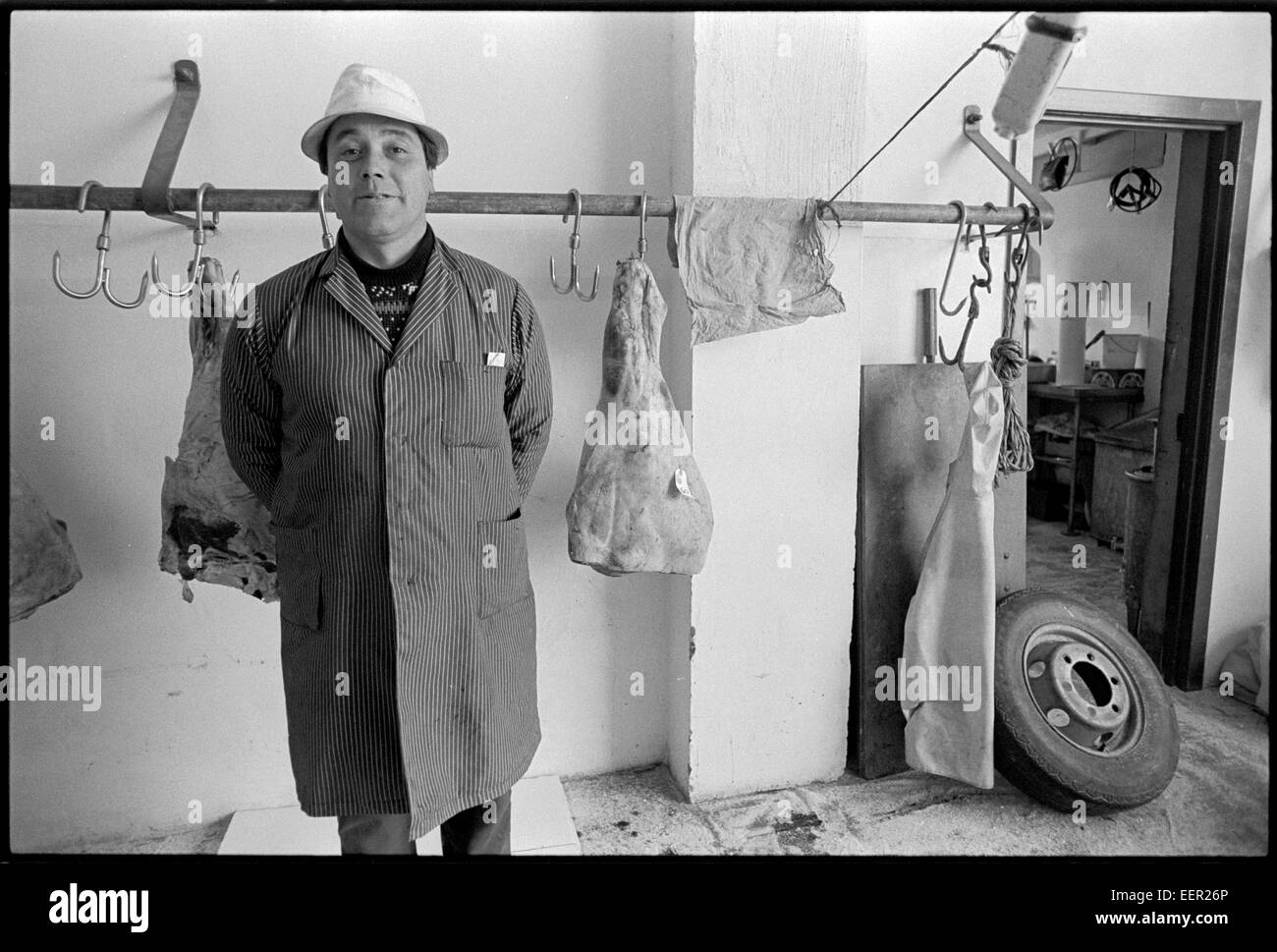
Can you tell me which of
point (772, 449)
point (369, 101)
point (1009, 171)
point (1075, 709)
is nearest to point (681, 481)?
point (772, 449)

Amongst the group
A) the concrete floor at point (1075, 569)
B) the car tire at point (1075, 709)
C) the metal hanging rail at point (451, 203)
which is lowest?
the concrete floor at point (1075, 569)

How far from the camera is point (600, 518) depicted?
178 cm

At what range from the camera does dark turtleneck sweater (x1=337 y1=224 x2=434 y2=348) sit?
4.83 ft

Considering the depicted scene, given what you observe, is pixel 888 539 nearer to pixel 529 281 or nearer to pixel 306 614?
pixel 529 281

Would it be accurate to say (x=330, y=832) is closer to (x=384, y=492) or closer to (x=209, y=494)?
(x=209, y=494)

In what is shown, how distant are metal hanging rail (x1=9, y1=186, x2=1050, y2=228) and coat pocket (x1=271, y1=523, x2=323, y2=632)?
62 cm

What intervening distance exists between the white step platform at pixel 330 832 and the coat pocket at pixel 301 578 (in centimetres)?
66

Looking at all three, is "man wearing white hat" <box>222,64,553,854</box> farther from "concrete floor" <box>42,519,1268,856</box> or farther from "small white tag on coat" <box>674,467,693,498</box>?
"concrete floor" <box>42,519,1268,856</box>

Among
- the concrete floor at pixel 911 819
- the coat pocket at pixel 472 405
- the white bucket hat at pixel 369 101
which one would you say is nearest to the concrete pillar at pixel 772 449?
the concrete floor at pixel 911 819

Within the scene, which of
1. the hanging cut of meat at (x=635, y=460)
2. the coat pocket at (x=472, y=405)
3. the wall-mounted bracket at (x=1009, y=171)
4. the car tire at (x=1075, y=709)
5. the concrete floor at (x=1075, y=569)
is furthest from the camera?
the concrete floor at (x=1075, y=569)

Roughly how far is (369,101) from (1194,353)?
233cm

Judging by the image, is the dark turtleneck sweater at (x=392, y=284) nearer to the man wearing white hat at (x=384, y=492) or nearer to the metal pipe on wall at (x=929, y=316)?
the man wearing white hat at (x=384, y=492)

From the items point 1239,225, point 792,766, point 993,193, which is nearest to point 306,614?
point 792,766

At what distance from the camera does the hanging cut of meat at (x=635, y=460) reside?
177 cm
